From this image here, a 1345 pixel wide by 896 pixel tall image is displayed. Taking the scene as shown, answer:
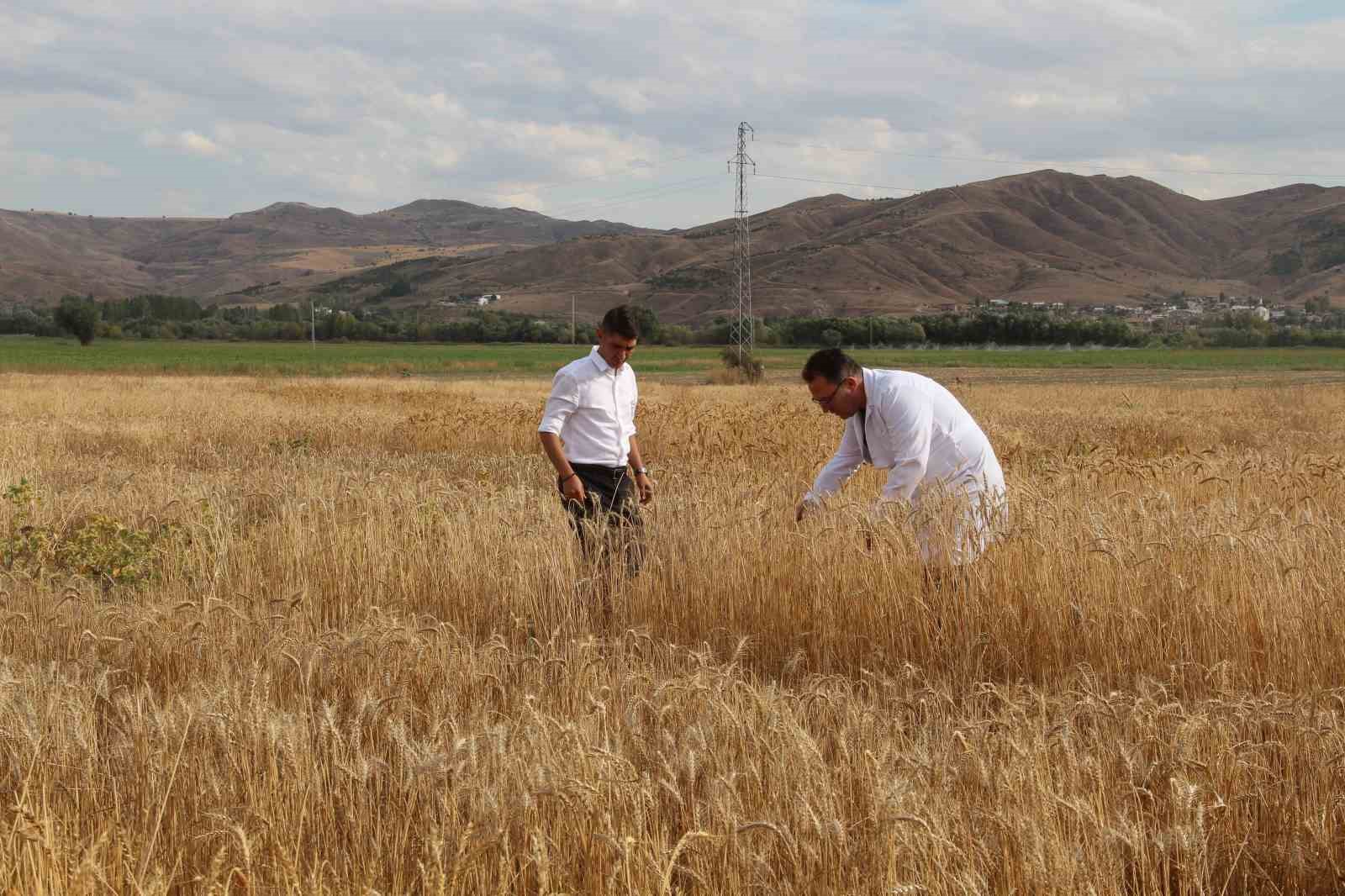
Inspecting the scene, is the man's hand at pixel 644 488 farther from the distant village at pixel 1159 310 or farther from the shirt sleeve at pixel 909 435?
the distant village at pixel 1159 310

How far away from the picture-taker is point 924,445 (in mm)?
6570

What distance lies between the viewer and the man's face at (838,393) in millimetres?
6480

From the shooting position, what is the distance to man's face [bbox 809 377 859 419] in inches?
255

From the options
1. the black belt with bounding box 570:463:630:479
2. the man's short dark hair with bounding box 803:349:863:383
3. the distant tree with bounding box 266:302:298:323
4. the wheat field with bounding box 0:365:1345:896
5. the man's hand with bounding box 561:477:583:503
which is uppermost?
the distant tree with bounding box 266:302:298:323

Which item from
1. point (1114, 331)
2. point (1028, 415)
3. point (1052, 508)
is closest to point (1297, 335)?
point (1114, 331)

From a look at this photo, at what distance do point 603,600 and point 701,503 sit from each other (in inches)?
49.0

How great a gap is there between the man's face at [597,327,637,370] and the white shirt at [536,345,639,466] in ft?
0.14

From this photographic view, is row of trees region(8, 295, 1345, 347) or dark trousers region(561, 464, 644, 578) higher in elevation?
row of trees region(8, 295, 1345, 347)

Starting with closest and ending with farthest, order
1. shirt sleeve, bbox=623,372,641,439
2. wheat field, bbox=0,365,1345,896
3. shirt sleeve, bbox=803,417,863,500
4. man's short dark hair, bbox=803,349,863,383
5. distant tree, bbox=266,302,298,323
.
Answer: wheat field, bbox=0,365,1345,896 → man's short dark hair, bbox=803,349,863,383 → shirt sleeve, bbox=803,417,863,500 → shirt sleeve, bbox=623,372,641,439 → distant tree, bbox=266,302,298,323

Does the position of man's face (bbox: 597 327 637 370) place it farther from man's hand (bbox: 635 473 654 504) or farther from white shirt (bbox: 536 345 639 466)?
man's hand (bbox: 635 473 654 504)

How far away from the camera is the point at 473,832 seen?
11.4 ft

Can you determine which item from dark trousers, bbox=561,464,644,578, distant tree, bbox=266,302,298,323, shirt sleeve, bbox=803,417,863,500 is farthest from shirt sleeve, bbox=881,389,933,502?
distant tree, bbox=266,302,298,323

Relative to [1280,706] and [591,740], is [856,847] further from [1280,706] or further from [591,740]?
[1280,706]

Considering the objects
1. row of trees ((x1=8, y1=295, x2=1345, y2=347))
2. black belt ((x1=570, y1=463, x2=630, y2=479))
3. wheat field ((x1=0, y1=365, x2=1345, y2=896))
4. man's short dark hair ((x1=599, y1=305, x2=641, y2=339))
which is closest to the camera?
wheat field ((x1=0, y1=365, x2=1345, y2=896))
